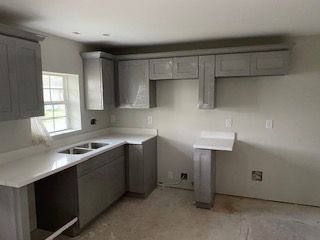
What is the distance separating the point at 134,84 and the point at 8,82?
1.90m

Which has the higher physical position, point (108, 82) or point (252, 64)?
point (252, 64)

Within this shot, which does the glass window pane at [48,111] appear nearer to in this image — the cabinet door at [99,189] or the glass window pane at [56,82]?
the glass window pane at [56,82]

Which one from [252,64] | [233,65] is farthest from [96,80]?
[252,64]

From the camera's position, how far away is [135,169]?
3590 millimetres

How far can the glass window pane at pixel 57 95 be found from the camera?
10.8 feet

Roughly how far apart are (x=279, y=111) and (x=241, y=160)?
88 centimetres

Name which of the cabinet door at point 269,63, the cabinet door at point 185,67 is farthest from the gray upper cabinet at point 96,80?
the cabinet door at point 269,63

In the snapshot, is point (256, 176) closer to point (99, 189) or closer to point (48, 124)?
point (99, 189)

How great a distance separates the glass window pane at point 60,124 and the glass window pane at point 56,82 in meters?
0.46

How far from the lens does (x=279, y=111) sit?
337 cm

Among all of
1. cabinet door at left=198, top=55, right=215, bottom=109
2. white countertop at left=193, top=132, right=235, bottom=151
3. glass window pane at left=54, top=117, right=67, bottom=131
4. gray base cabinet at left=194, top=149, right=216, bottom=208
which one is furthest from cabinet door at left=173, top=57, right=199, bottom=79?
glass window pane at left=54, top=117, right=67, bottom=131

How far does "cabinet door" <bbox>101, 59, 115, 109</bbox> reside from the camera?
3.58 metres

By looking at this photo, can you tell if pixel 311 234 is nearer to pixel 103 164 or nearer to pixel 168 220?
pixel 168 220

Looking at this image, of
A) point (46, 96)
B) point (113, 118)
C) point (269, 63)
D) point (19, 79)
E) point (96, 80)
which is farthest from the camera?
point (113, 118)
